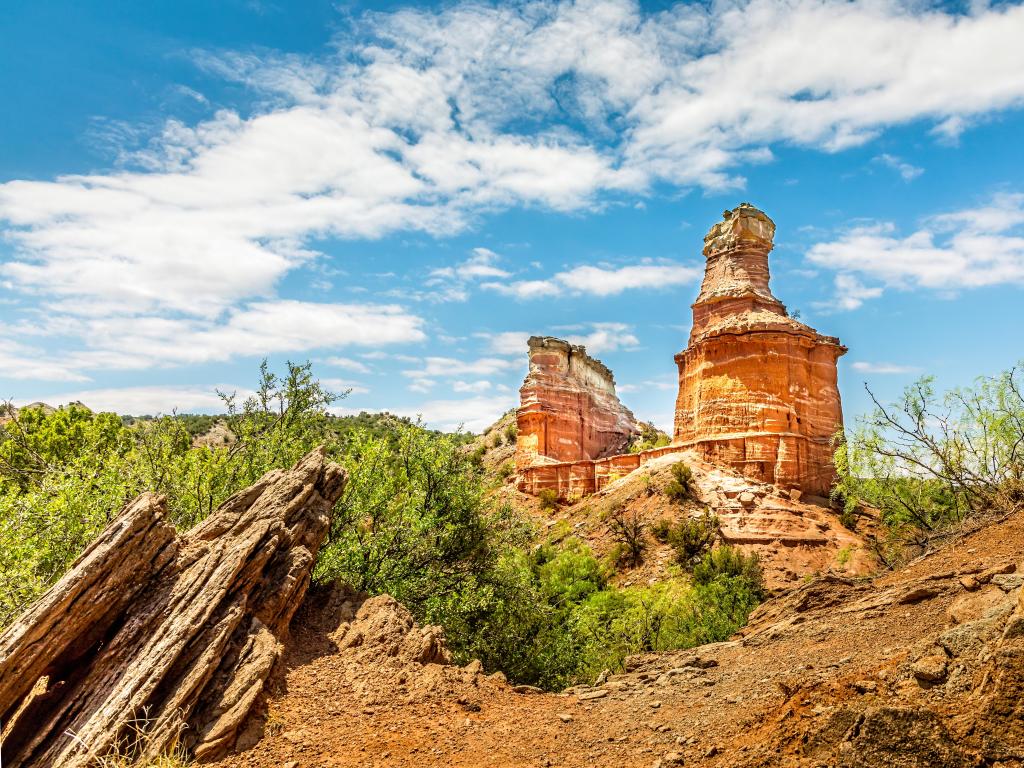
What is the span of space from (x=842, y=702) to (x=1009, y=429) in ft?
68.5

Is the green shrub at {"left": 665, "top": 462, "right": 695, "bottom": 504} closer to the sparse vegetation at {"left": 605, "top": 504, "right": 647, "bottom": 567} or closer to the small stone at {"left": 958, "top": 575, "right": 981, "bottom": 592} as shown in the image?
the sparse vegetation at {"left": 605, "top": 504, "right": 647, "bottom": 567}

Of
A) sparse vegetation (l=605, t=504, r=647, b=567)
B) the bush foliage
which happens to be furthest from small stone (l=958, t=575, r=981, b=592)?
sparse vegetation (l=605, t=504, r=647, b=567)

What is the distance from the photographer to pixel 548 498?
44.8m

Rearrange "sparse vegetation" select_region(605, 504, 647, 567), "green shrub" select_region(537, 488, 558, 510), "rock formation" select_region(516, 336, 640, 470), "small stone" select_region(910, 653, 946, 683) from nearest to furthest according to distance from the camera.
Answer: "small stone" select_region(910, 653, 946, 683) → "sparse vegetation" select_region(605, 504, 647, 567) → "green shrub" select_region(537, 488, 558, 510) → "rock formation" select_region(516, 336, 640, 470)

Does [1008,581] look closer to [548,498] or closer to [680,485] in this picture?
[680,485]

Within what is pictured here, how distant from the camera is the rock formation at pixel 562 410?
53031 millimetres

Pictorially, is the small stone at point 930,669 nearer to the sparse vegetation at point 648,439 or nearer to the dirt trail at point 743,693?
the dirt trail at point 743,693

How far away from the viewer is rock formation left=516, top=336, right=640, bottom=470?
53.0 metres

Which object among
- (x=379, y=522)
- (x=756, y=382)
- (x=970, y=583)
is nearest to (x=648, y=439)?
(x=756, y=382)

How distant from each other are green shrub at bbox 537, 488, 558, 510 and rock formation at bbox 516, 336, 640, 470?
4.28 m

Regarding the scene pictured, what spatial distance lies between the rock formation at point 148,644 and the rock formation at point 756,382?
100ft

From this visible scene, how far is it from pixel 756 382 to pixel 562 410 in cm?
2018

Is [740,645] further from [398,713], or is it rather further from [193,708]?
[193,708]

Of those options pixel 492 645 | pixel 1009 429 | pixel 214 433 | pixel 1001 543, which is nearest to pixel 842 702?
pixel 1001 543
